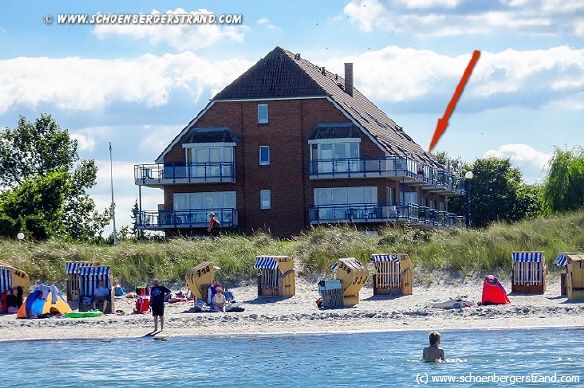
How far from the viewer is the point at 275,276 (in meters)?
36.1

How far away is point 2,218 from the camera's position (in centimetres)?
5453

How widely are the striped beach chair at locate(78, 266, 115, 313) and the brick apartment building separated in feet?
91.7

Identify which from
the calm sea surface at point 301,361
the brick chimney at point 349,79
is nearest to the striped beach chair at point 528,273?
the calm sea surface at point 301,361

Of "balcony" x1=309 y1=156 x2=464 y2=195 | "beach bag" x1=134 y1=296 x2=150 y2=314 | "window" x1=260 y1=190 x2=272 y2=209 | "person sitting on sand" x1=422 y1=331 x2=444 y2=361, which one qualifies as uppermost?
"balcony" x1=309 y1=156 x2=464 y2=195

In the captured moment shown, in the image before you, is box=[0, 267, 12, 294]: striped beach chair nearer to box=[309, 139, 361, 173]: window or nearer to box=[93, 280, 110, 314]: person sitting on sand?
box=[93, 280, 110, 314]: person sitting on sand

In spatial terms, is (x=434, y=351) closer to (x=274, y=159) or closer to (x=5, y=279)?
(x=5, y=279)

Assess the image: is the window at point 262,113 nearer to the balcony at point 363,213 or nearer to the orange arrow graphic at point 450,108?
the balcony at point 363,213

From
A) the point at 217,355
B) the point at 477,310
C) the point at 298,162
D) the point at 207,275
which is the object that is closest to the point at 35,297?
the point at 207,275

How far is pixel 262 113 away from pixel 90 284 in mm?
30642

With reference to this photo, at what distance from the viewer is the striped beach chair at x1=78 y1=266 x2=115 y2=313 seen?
34.1 meters

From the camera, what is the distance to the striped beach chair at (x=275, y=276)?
3581 cm

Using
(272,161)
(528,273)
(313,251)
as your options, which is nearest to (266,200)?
(272,161)

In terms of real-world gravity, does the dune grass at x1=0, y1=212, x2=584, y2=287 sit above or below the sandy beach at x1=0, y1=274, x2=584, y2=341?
above

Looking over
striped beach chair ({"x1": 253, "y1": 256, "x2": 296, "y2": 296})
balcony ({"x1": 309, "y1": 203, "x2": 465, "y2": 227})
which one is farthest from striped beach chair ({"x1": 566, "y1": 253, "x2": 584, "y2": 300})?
balcony ({"x1": 309, "y1": 203, "x2": 465, "y2": 227})
